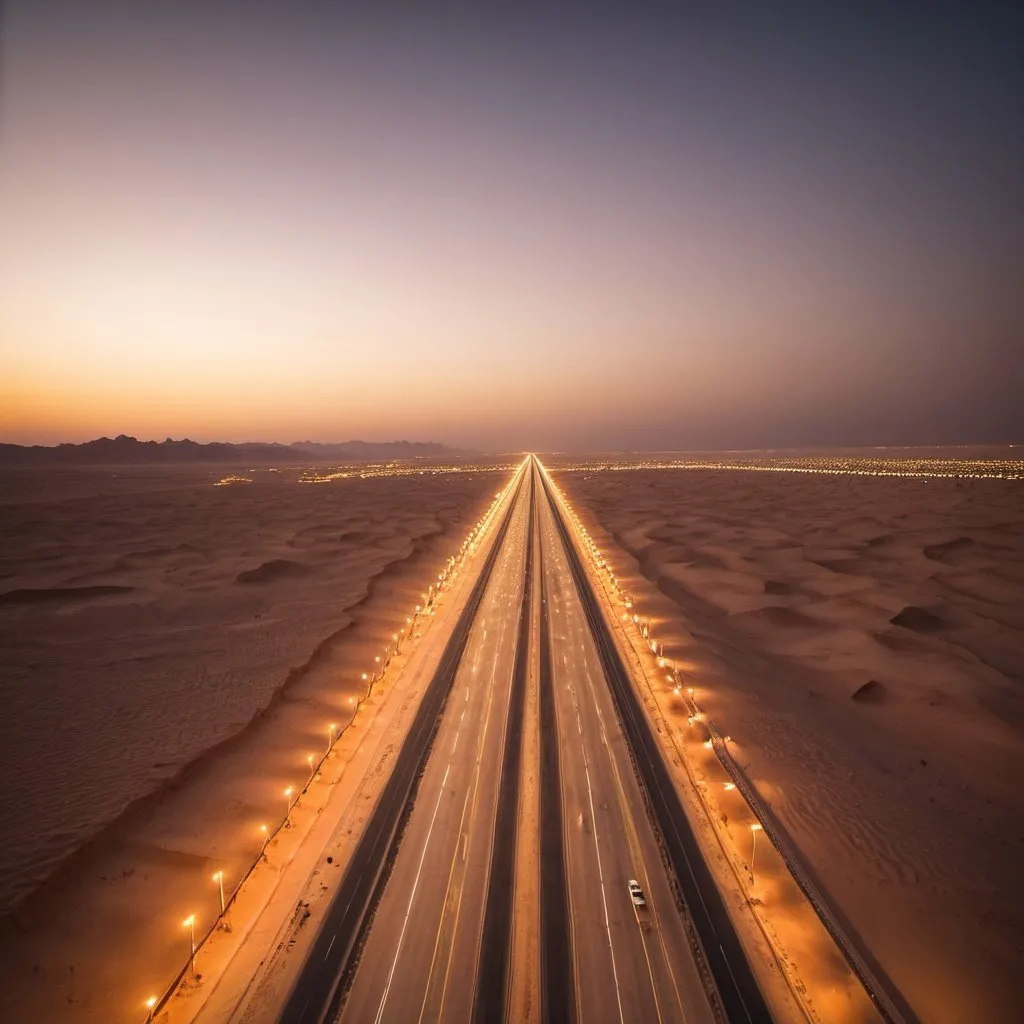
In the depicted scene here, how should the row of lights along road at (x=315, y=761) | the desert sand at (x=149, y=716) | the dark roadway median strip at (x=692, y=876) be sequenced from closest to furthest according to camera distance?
the dark roadway median strip at (x=692, y=876) → the row of lights along road at (x=315, y=761) → the desert sand at (x=149, y=716)

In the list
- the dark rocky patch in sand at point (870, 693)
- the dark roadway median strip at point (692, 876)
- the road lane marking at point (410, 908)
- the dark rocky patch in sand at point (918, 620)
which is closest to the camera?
the road lane marking at point (410, 908)

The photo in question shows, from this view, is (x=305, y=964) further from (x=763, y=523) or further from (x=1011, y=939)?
(x=763, y=523)

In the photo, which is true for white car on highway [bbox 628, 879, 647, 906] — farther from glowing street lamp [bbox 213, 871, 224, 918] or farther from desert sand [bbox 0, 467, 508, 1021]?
desert sand [bbox 0, 467, 508, 1021]

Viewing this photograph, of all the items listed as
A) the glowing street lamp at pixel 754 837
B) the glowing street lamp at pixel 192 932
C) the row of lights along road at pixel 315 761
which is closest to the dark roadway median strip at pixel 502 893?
the row of lights along road at pixel 315 761

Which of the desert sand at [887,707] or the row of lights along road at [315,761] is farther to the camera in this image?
the desert sand at [887,707]

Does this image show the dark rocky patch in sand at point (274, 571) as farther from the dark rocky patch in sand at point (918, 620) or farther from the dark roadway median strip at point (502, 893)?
the dark rocky patch in sand at point (918, 620)

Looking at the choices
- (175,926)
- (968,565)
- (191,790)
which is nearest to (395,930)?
(175,926)
